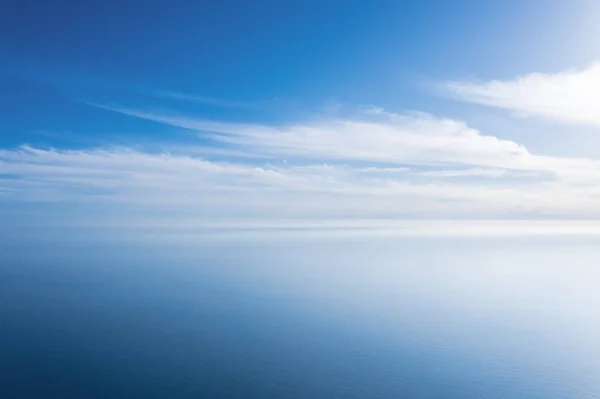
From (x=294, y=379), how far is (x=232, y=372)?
9531 millimetres

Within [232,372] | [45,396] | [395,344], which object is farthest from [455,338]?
[45,396]

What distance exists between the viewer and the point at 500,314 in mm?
109938

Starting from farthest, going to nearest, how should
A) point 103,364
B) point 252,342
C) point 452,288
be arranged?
point 452,288
point 252,342
point 103,364

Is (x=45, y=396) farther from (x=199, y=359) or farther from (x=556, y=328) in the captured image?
(x=556, y=328)

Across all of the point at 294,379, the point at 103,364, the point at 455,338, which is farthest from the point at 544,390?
the point at 103,364

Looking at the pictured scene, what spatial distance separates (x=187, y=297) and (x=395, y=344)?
211 ft

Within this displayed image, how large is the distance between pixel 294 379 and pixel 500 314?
6809cm

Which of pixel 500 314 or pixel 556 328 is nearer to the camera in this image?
pixel 556 328

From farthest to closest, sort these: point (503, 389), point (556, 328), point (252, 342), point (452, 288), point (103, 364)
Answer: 1. point (452, 288)
2. point (556, 328)
3. point (252, 342)
4. point (103, 364)
5. point (503, 389)


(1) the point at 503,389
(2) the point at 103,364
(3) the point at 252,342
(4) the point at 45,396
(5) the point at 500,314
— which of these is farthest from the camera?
(5) the point at 500,314

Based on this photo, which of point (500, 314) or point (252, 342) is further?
point (500, 314)

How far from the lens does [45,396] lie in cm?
5759

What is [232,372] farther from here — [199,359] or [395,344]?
[395,344]

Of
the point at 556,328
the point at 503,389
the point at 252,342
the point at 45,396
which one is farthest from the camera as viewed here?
the point at 556,328
